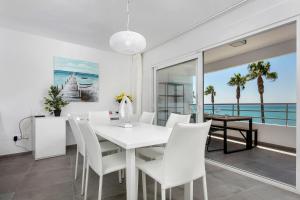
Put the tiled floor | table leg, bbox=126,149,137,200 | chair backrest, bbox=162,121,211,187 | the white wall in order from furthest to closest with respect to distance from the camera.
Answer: the white wall, the tiled floor, table leg, bbox=126,149,137,200, chair backrest, bbox=162,121,211,187

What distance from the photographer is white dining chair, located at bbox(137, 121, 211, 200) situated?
121 cm

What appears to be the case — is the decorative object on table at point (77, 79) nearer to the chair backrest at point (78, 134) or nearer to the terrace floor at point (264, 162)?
the chair backrest at point (78, 134)

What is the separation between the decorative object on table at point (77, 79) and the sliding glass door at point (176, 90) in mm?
1613

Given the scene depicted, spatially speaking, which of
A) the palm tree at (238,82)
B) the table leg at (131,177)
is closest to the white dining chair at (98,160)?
the table leg at (131,177)

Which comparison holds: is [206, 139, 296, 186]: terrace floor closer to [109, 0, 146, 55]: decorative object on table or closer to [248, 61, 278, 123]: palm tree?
[248, 61, 278, 123]: palm tree

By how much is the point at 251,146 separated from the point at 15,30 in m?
5.52

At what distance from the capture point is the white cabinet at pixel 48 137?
302 centimetres

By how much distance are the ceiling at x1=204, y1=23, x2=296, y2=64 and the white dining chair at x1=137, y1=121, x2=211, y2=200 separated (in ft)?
6.89

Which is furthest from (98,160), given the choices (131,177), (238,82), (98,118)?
(238,82)

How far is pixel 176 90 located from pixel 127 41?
7.35 feet

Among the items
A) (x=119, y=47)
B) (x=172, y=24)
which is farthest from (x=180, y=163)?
(x=172, y=24)

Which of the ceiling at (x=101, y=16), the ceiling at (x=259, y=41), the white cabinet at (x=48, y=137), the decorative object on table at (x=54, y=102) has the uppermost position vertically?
the ceiling at (x=259, y=41)

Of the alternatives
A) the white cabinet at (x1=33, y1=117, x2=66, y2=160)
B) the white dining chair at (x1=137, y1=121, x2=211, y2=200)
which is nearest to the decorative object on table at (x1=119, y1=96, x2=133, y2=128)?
the white dining chair at (x1=137, y1=121, x2=211, y2=200)

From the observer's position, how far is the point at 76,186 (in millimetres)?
2070
